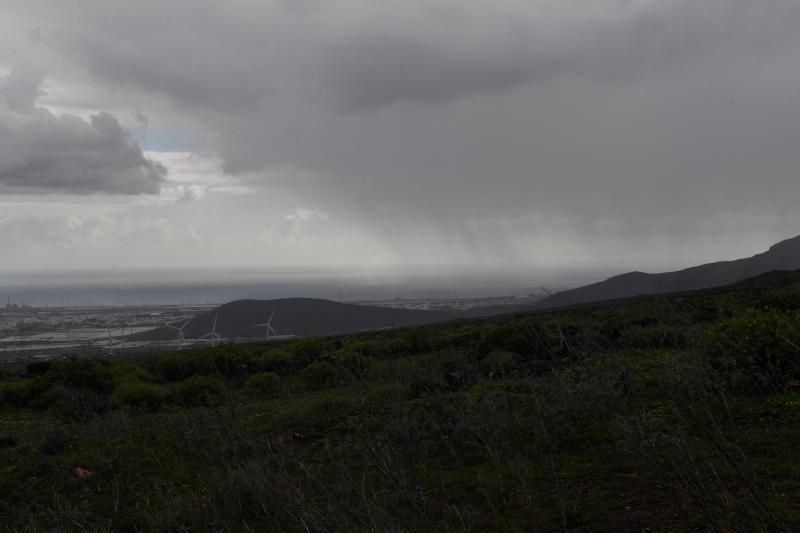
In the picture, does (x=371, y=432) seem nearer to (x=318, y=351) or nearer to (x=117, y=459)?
(x=117, y=459)

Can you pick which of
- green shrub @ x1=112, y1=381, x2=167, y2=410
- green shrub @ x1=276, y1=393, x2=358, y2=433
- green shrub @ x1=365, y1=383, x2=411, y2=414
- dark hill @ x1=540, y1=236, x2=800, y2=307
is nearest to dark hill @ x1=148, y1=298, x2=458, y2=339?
dark hill @ x1=540, y1=236, x2=800, y2=307

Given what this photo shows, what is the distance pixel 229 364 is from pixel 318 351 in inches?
125

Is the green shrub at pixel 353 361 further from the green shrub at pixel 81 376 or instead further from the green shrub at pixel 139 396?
the green shrub at pixel 81 376

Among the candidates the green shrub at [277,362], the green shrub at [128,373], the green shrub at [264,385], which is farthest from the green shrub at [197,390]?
the green shrub at [277,362]

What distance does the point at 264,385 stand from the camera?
1515 cm

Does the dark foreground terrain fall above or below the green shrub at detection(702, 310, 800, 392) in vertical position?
below

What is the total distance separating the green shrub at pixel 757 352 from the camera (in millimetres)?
7457

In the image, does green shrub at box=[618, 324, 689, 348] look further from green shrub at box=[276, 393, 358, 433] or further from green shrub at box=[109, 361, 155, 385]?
green shrub at box=[109, 361, 155, 385]

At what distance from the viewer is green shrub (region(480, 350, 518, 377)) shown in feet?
39.3

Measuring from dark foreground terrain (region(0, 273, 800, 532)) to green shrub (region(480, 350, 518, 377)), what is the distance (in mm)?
64

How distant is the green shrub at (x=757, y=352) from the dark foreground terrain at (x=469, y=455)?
2cm

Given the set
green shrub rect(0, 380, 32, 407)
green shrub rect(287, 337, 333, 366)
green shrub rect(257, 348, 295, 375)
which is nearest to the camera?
green shrub rect(0, 380, 32, 407)

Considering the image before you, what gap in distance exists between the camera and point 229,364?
65.8 feet

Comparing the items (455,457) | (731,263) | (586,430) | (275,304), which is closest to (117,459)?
(455,457)
